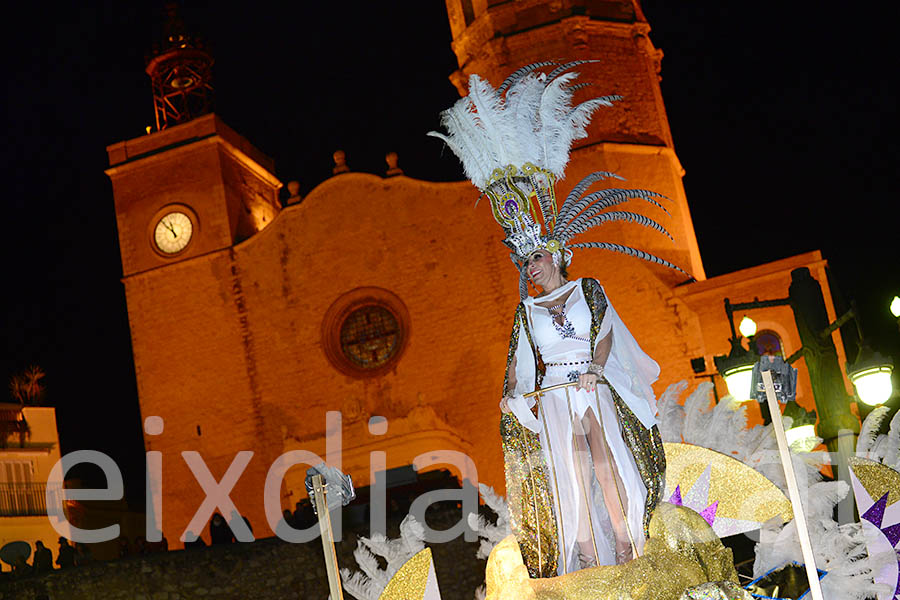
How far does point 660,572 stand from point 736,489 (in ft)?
3.02

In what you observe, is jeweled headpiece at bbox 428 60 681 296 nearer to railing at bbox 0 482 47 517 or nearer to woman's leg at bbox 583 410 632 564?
woman's leg at bbox 583 410 632 564

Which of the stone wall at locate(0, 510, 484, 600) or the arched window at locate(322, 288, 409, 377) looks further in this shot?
the arched window at locate(322, 288, 409, 377)

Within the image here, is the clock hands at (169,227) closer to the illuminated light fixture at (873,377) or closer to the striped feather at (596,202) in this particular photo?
the striped feather at (596,202)

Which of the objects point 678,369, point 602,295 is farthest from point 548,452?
point 678,369

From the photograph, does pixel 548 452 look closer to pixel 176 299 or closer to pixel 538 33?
pixel 538 33

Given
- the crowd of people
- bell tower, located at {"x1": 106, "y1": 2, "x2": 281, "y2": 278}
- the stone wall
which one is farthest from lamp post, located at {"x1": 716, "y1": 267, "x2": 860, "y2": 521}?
bell tower, located at {"x1": 106, "y1": 2, "x2": 281, "y2": 278}

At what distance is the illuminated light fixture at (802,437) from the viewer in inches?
284

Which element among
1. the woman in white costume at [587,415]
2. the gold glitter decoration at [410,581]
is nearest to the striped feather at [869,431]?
the woman in white costume at [587,415]

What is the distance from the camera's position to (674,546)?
4.88 m

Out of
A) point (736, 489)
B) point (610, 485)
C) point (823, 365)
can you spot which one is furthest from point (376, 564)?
point (823, 365)

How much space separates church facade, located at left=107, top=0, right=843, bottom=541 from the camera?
20.5 meters

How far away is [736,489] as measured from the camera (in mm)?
5484

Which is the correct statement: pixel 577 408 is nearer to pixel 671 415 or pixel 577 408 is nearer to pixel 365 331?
pixel 671 415

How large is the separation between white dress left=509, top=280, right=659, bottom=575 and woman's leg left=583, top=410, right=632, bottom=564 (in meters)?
0.02
